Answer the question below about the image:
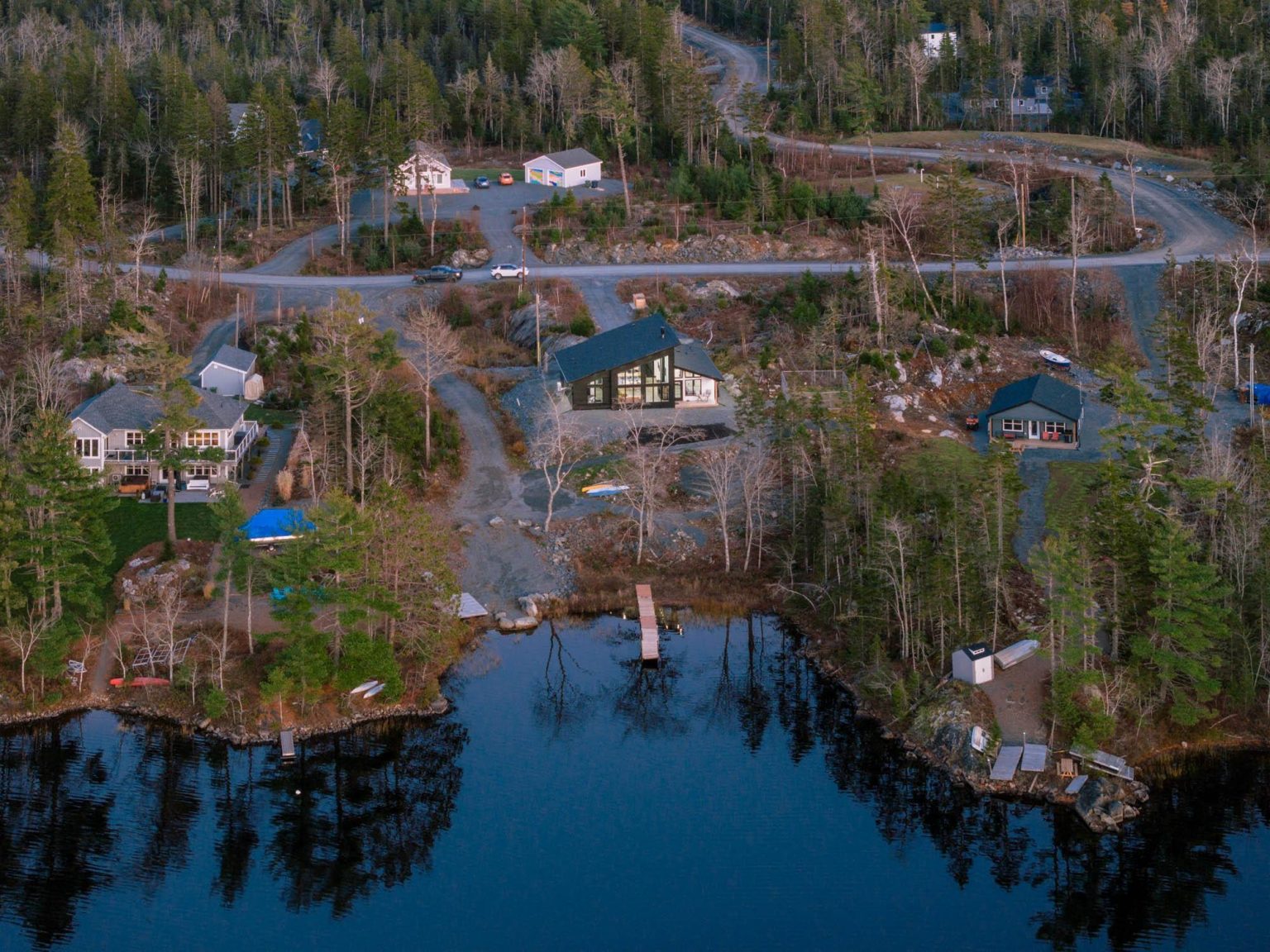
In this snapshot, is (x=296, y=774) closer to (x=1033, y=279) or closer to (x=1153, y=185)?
(x=1033, y=279)

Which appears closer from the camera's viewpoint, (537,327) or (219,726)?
(219,726)

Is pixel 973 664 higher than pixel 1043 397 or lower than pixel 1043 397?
lower

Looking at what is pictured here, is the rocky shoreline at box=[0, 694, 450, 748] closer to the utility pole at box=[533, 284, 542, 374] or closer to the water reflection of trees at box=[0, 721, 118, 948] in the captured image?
the water reflection of trees at box=[0, 721, 118, 948]

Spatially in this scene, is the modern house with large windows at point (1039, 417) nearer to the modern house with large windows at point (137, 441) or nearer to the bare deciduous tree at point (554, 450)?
the bare deciduous tree at point (554, 450)

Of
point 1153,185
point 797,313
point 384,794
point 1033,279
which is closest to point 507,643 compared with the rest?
point 384,794

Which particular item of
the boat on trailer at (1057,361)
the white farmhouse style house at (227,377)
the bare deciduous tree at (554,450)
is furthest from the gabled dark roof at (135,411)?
the boat on trailer at (1057,361)

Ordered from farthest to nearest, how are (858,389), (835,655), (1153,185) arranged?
(1153,185) → (858,389) → (835,655)

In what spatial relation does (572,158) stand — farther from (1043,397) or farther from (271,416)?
(1043,397)

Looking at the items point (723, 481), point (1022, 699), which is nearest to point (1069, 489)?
point (723, 481)
